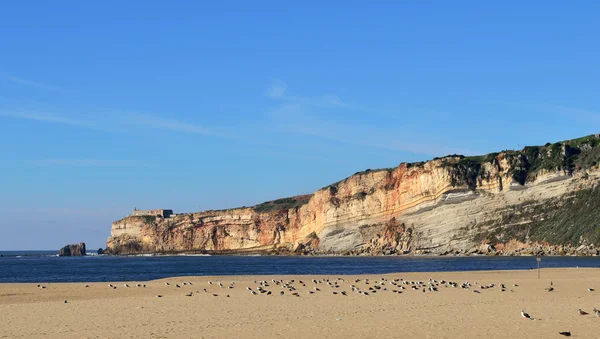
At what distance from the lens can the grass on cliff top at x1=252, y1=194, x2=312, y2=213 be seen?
520 feet

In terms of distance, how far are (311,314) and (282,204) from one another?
144785mm

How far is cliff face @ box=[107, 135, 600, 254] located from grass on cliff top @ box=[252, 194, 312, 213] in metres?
15.7

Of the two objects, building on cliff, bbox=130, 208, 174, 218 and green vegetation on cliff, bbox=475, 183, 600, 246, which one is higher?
building on cliff, bbox=130, 208, 174, 218

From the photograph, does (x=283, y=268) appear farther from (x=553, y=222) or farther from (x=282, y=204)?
(x=282, y=204)

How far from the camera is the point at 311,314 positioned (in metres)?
24.2

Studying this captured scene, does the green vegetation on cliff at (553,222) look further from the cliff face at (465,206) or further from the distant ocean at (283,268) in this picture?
the distant ocean at (283,268)

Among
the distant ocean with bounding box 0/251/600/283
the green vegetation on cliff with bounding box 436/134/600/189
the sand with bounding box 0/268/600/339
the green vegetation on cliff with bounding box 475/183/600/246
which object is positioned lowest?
the sand with bounding box 0/268/600/339

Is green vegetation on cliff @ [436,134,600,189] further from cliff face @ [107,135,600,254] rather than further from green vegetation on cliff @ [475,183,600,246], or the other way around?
green vegetation on cliff @ [475,183,600,246]

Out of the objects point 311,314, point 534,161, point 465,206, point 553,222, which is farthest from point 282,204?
point 311,314

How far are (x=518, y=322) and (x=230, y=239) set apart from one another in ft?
469

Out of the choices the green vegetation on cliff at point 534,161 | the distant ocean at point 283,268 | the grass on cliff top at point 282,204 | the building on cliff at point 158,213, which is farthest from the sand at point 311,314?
the building on cliff at point 158,213

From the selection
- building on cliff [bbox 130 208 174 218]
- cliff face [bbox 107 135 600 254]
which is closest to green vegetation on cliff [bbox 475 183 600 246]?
cliff face [bbox 107 135 600 254]

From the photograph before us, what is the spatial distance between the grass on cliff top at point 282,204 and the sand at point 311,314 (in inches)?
4701

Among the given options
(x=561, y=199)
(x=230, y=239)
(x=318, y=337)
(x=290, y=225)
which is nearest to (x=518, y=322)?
(x=318, y=337)
